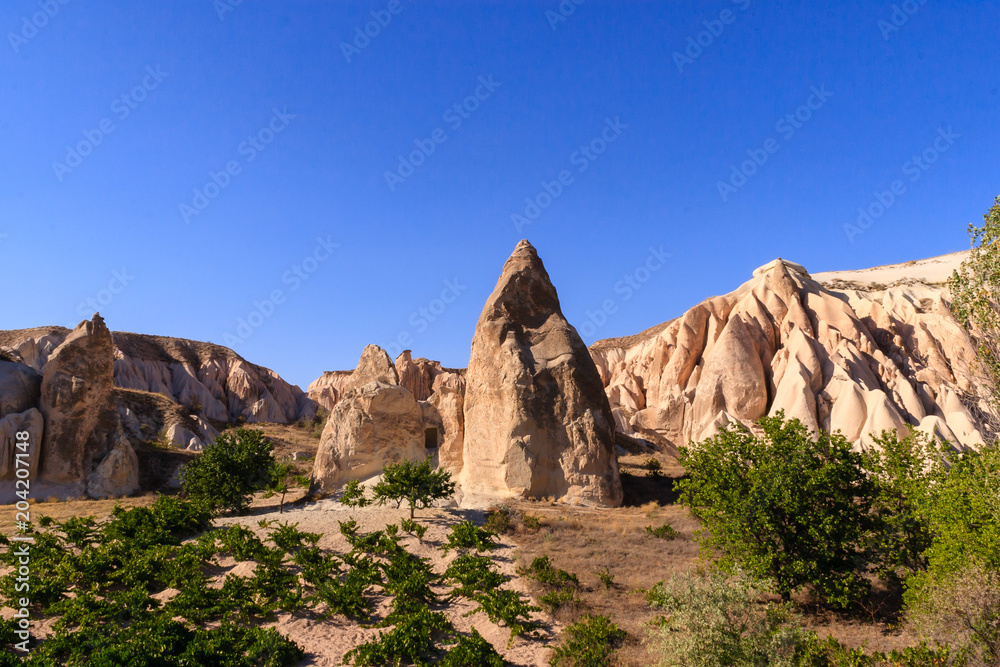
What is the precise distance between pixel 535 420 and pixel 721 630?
11.5 meters

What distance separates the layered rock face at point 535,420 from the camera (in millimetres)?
17906

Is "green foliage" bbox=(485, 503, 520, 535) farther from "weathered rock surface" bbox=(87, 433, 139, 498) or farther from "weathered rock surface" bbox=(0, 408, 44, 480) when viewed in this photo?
"weathered rock surface" bbox=(0, 408, 44, 480)

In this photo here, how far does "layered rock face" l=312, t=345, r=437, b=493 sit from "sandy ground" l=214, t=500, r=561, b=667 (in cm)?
170

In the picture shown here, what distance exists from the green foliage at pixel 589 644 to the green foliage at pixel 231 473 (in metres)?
11.4

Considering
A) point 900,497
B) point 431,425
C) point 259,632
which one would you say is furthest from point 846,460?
point 431,425

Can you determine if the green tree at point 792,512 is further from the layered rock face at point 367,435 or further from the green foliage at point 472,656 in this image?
the layered rock face at point 367,435

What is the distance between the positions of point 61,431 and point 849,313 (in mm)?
41164

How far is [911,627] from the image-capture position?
26.7 ft

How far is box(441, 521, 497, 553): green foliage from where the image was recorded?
515 inches

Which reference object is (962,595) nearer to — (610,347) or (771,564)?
(771,564)

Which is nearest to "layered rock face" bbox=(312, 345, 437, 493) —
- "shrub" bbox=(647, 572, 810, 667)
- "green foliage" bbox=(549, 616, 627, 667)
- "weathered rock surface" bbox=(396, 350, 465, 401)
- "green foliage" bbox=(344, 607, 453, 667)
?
"green foliage" bbox=(344, 607, 453, 667)

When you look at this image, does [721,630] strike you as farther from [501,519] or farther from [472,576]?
[501,519]

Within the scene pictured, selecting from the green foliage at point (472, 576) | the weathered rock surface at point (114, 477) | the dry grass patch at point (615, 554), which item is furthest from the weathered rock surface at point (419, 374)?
the green foliage at point (472, 576)

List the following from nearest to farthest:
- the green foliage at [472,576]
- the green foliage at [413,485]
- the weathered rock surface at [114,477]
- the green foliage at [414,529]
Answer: the green foliage at [472,576] → the green foliage at [414,529] → the green foliage at [413,485] → the weathered rock surface at [114,477]
